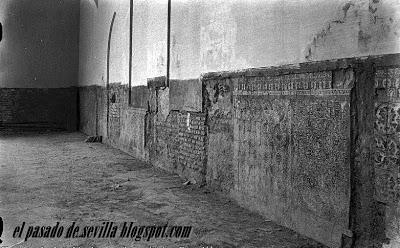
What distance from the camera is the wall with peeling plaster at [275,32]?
114 inches

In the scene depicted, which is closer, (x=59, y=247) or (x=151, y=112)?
(x=59, y=247)

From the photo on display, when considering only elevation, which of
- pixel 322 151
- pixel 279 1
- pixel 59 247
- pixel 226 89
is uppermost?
pixel 279 1

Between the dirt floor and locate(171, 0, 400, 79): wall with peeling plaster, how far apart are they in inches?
59.7

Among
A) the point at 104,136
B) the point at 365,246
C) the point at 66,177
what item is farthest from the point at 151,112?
the point at 365,246

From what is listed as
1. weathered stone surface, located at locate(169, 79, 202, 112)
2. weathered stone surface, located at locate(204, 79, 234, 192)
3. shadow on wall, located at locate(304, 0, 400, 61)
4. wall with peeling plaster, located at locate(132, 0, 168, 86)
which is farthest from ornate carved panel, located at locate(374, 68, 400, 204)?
wall with peeling plaster, located at locate(132, 0, 168, 86)

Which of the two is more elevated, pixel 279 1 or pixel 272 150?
pixel 279 1

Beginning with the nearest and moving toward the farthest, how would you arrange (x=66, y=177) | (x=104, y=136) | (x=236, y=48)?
(x=236, y=48) < (x=66, y=177) < (x=104, y=136)

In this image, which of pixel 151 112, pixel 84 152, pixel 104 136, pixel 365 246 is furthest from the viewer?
pixel 104 136

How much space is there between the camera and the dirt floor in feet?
11.3

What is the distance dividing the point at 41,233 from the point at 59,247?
0.42 metres

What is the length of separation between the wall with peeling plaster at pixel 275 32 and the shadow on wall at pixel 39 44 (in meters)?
8.48

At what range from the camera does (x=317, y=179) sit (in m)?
3.38

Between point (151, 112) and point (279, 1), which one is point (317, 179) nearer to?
point (279, 1)

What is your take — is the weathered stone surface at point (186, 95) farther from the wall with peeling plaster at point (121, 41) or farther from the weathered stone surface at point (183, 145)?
the wall with peeling plaster at point (121, 41)
